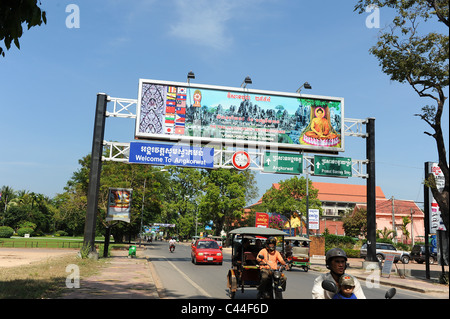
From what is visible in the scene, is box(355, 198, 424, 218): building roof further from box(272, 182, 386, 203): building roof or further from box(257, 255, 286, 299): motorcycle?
box(257, 255, 286, 299): motorcycle

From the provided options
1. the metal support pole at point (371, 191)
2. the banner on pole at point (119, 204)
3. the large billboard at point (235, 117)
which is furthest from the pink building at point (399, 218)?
the banner on pole at point (119, 204)

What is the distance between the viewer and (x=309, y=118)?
26.4m

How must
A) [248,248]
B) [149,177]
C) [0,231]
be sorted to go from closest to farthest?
1. [248,248]
2. [149,177]
3. [0,231]

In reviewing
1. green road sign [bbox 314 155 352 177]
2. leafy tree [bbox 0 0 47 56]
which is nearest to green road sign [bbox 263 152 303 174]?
green road sign [bbox 314 155 352 177]

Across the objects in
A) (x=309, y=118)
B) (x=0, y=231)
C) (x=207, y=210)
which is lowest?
(x=0, y=231)

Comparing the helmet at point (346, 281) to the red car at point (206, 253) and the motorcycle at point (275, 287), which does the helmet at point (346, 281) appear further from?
the red car at point (206, 253)

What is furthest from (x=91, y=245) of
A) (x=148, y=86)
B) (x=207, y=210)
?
(x=207, y=210)

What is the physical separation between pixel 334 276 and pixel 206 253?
21.6 meters

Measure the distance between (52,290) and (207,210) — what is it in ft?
169

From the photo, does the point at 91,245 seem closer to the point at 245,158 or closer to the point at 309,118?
the point at 245,158

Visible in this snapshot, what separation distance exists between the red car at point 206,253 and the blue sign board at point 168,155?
543 centimetres

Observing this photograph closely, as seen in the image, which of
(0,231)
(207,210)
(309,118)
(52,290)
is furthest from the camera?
(0,231)

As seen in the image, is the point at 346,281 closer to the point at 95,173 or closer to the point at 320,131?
the point at 95,173

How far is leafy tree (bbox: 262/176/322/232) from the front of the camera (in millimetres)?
70938
